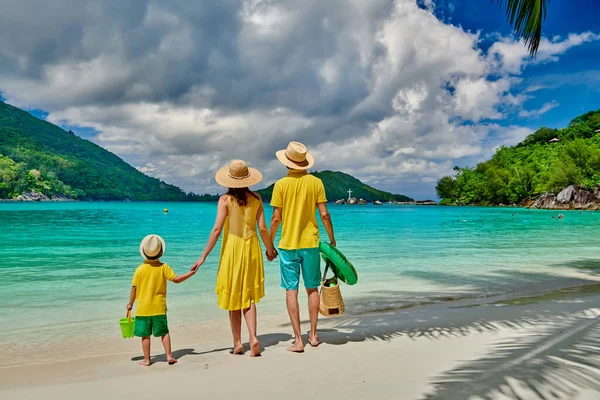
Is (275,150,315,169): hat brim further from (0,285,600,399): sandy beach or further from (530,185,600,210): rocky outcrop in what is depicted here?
(530,185,600,210): rocky outcrop

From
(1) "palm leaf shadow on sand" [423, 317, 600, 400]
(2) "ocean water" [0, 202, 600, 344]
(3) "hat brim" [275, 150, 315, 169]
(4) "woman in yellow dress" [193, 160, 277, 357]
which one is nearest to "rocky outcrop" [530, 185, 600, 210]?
(2) "ocean water" [0, 202, 600, 344]

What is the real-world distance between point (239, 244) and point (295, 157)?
1191 mm

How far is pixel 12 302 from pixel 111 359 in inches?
215

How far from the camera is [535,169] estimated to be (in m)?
110

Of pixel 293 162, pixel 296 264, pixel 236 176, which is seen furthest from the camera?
pixel 293 162

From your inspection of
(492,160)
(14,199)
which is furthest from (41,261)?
(14,199)

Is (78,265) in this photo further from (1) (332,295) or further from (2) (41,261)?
(1) (332,295)

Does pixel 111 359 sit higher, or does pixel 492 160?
pixel 492 160

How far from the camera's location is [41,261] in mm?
15609

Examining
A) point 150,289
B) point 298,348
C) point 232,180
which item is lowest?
point 298,348

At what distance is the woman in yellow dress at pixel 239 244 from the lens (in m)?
4.51

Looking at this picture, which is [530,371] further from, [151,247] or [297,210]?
[151,247]

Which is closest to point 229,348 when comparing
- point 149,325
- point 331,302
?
point 149,325

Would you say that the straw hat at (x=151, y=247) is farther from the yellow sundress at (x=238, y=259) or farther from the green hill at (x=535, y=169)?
the green hill at (x=535, y=169)
